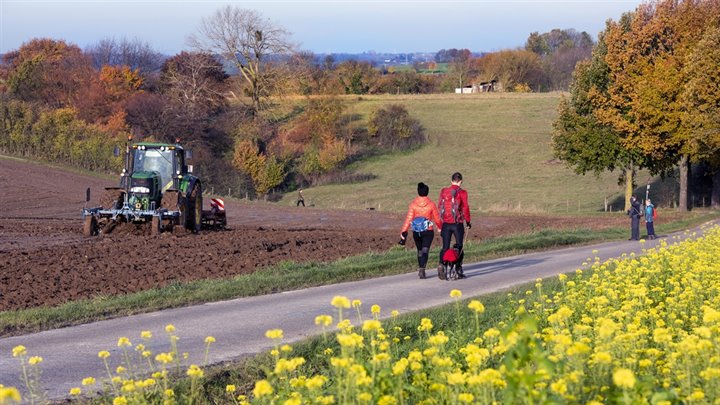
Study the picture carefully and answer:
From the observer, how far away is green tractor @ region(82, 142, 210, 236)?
96.7 ft

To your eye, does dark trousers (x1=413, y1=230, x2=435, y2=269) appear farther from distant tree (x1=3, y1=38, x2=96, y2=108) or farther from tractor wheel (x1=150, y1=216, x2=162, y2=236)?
distant tree (x1=3, y1=38, x2=96, y2=108)

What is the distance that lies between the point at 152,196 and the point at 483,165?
169ft

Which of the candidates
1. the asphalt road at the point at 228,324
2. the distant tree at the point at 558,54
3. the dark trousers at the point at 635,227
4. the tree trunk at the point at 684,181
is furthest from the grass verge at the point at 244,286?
the distant tree at the point at 558,54

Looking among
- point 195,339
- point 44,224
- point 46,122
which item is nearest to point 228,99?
point 46,122

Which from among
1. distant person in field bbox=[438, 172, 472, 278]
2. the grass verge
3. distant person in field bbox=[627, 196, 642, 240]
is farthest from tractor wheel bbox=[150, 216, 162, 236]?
distant person in field bbox=[627, 196, 642, 240]

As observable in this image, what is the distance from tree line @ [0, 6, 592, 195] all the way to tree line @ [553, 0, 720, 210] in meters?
27.3

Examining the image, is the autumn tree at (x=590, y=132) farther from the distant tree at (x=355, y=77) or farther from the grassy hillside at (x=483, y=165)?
the distant tree at (x=355, y=77)

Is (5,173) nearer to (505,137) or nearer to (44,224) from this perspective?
(44,224)

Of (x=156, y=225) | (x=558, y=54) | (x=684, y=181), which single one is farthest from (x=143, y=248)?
(x=558, y=54)

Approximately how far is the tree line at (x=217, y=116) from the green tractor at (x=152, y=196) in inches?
1234

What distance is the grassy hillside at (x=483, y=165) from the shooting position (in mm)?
64375

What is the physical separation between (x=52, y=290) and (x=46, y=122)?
50.5m

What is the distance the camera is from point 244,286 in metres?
17.2

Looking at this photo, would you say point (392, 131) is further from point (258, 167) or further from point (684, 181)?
point (684, 181)
